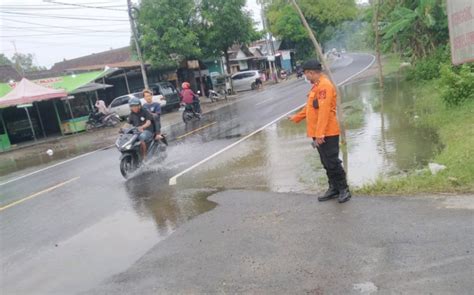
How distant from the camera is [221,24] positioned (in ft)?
105

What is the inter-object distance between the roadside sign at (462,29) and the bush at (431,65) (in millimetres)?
12339

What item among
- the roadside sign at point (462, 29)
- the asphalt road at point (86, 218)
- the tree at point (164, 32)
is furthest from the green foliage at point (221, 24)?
the roadside sign at point (462, 29)

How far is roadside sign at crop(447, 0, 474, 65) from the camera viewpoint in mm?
5586

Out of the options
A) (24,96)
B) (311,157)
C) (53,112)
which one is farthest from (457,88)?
(53,112)

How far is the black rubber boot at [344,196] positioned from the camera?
572cm

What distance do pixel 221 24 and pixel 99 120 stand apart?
13.0 m

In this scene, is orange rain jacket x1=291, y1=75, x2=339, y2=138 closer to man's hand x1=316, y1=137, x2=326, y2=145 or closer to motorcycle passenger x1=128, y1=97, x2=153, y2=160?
man's hand x1=316, y1=137, x2=326, y2=145

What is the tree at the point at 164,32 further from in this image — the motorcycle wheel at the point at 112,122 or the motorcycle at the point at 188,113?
the motorcycle at the point at 188,113

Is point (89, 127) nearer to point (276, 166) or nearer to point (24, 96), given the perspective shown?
point (24, 96)

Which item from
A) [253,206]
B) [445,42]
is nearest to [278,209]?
[253,206]

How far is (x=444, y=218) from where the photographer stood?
4629mm

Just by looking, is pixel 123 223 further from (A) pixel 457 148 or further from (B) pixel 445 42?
(B) pixel 445 42

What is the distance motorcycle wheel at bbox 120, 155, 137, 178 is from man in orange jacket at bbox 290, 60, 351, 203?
15.7 feet

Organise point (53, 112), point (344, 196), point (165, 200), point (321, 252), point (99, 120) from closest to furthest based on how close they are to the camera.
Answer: point (321, 252), point (344, 196), point (165, 200), point (99, 120), point (53, 112)
